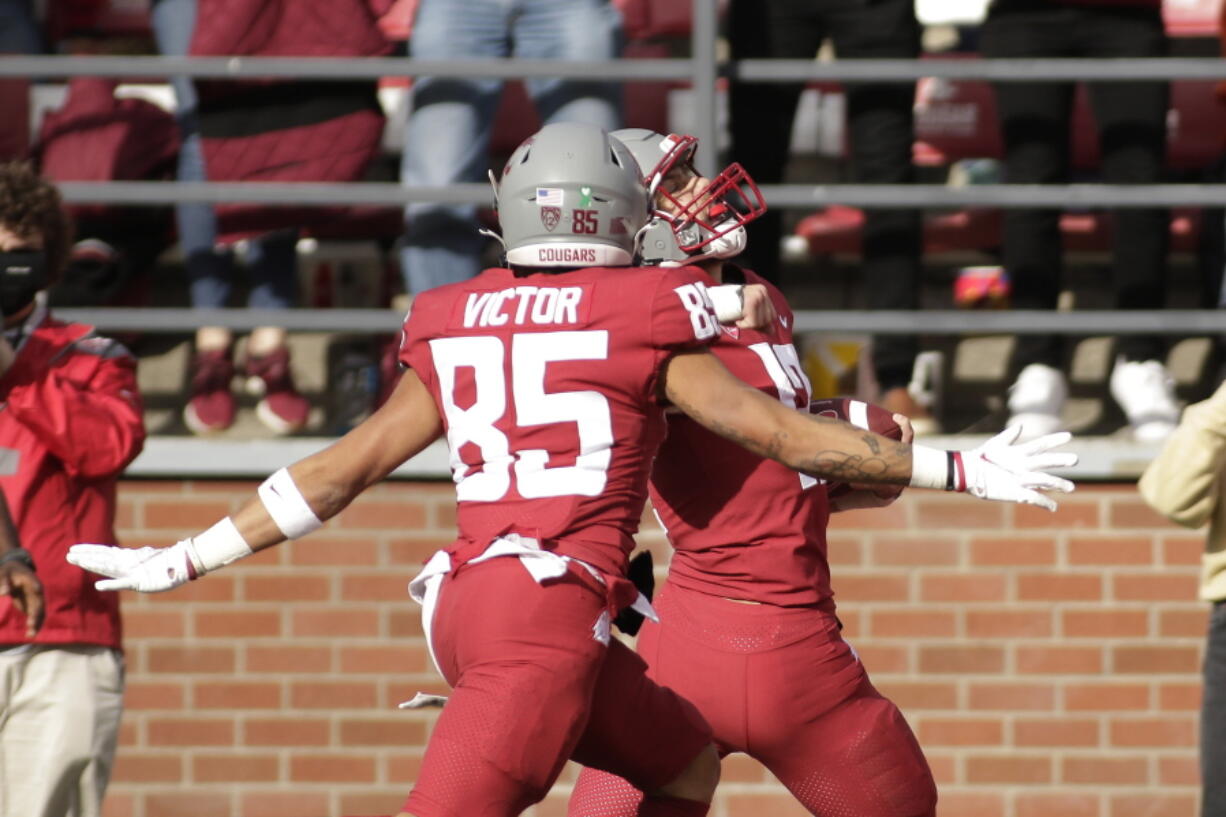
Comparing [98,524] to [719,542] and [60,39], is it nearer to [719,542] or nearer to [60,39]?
[719,542]

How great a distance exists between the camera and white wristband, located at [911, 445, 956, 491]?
3.77 meters

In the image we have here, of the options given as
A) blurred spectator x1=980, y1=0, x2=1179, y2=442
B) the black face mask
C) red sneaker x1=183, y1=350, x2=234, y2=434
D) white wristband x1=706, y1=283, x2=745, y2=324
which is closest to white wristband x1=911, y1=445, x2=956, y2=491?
white wristband x1=706, y1=283, x2=745, y2=324

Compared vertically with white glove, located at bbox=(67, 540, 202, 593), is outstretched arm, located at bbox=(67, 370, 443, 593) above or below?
above

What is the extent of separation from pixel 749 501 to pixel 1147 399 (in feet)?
8.26

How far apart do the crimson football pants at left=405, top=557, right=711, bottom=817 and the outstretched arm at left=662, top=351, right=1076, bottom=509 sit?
1.30ft

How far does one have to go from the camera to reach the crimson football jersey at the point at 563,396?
11.8ft

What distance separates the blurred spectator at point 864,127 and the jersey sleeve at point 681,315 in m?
2.56

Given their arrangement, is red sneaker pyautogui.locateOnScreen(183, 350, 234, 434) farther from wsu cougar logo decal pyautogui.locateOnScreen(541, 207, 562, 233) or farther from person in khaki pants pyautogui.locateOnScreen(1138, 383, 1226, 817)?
person in khaki pants pyautogui.locateOnScreen(1138, 383, 1226, 817)

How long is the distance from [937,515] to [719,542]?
215 cm

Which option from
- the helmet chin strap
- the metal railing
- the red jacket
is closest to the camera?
the helmet chin strap

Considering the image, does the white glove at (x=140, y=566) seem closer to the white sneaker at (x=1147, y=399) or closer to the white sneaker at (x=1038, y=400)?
the white sneaker at (x=1038, y=400)

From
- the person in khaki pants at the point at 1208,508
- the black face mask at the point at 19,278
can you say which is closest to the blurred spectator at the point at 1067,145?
the person in khaki pants at the point at 1208,508

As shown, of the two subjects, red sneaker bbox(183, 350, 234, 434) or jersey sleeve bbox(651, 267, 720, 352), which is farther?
red sneaker bbox(183, 350, 234, 434)

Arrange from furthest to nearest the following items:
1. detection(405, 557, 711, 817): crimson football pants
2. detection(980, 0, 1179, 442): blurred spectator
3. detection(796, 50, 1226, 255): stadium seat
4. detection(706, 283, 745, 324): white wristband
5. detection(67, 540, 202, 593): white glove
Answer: detection(796, 50, 1226, 255): stadium seat → detection(980, 0, 1179, 442): blurred spectator → detection(706, 283, 745, 324): white wristband → detection(67, 540, 202, 593): white glove → detection(405, 557, 711, 817): crimson football pants
